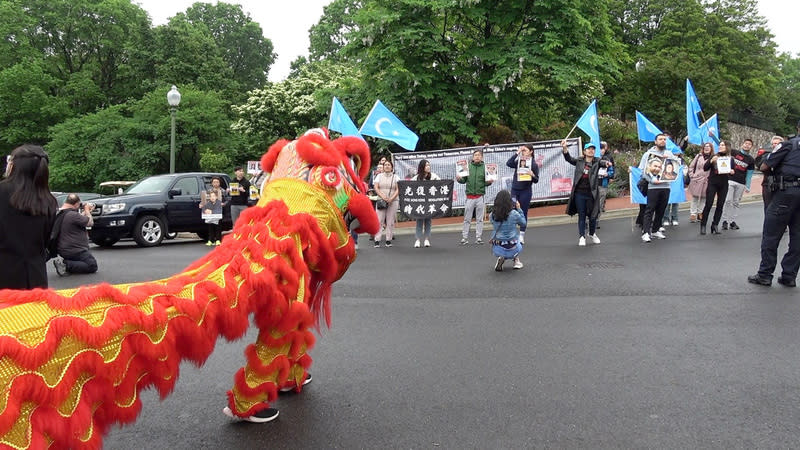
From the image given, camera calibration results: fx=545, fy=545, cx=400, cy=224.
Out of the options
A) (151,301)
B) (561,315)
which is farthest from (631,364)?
(151,301)

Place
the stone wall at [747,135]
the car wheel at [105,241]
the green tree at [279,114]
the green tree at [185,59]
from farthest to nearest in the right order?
the stone wall at [747,135] → the green tree at [185,59] → the green tree at [279,114] → the car wheel at [105,241]

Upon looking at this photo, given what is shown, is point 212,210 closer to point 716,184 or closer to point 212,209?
point 212,209

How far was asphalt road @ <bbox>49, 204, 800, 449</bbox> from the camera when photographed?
333 centimetres

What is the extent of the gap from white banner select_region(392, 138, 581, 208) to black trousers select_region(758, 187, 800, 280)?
29.9 feet

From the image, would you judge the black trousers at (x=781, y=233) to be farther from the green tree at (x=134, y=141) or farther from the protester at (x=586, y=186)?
the green tree at (x=134, y=141)

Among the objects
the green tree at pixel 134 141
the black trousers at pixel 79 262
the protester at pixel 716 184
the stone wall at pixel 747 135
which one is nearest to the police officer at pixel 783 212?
the protester at pixel 716 184

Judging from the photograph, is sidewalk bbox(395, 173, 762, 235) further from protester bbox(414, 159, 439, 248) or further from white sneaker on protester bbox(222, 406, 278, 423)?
white sneaker on protester bbox(222, 406, 278, 423)

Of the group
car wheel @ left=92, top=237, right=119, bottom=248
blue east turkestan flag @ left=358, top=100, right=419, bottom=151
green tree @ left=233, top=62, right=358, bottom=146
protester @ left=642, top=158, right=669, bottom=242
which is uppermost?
green tree @ left=233, top=62, right=358, bottom=146

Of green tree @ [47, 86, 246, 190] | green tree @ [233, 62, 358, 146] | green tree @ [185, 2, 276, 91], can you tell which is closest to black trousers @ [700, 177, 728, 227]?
green tree @ [233, 62, 358, 146]

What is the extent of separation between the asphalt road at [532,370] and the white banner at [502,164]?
27.2ft

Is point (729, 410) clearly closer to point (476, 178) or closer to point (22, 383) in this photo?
point (22, 383)

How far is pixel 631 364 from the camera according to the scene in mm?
4445

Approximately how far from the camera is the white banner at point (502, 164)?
637 inches

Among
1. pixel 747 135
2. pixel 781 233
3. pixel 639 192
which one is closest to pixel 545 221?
pixel 639 192
